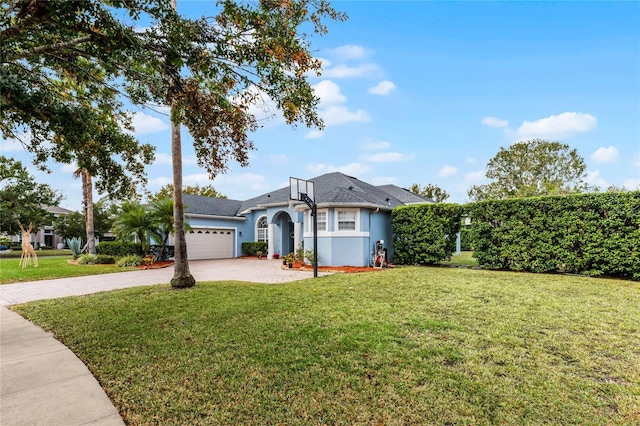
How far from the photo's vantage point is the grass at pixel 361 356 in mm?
2850

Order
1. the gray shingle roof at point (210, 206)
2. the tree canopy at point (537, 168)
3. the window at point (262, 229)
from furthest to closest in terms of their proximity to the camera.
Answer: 1. the tree canopy at point (537, 168)
2. the window at point (262, 229)
3. the gray shingle roof at point (210, 206)

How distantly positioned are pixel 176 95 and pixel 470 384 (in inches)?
216

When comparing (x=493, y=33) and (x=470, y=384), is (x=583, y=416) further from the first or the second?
(x=493, y=33)

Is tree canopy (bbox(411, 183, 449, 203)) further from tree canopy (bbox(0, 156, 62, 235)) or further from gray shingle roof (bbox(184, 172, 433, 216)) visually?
tree canopy (bbox(0, 156, 62, 235))

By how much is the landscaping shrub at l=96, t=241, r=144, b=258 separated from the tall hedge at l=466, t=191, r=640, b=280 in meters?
17.7

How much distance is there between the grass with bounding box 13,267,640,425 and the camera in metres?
2.85

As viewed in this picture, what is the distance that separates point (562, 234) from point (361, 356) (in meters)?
11.3

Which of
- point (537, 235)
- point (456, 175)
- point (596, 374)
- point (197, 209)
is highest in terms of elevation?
point (456, 175)

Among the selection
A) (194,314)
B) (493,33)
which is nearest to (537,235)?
(493,33)

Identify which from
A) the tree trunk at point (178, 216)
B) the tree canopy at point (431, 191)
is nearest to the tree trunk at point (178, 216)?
the tree trunk at point (178, 216)

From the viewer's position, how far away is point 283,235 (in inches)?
795

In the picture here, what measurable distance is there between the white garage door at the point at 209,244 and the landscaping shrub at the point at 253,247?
4.07 feet

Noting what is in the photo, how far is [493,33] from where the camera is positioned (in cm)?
1047

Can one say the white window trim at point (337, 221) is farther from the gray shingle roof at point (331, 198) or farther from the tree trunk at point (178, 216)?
the tree trunk at point (178, 216)
